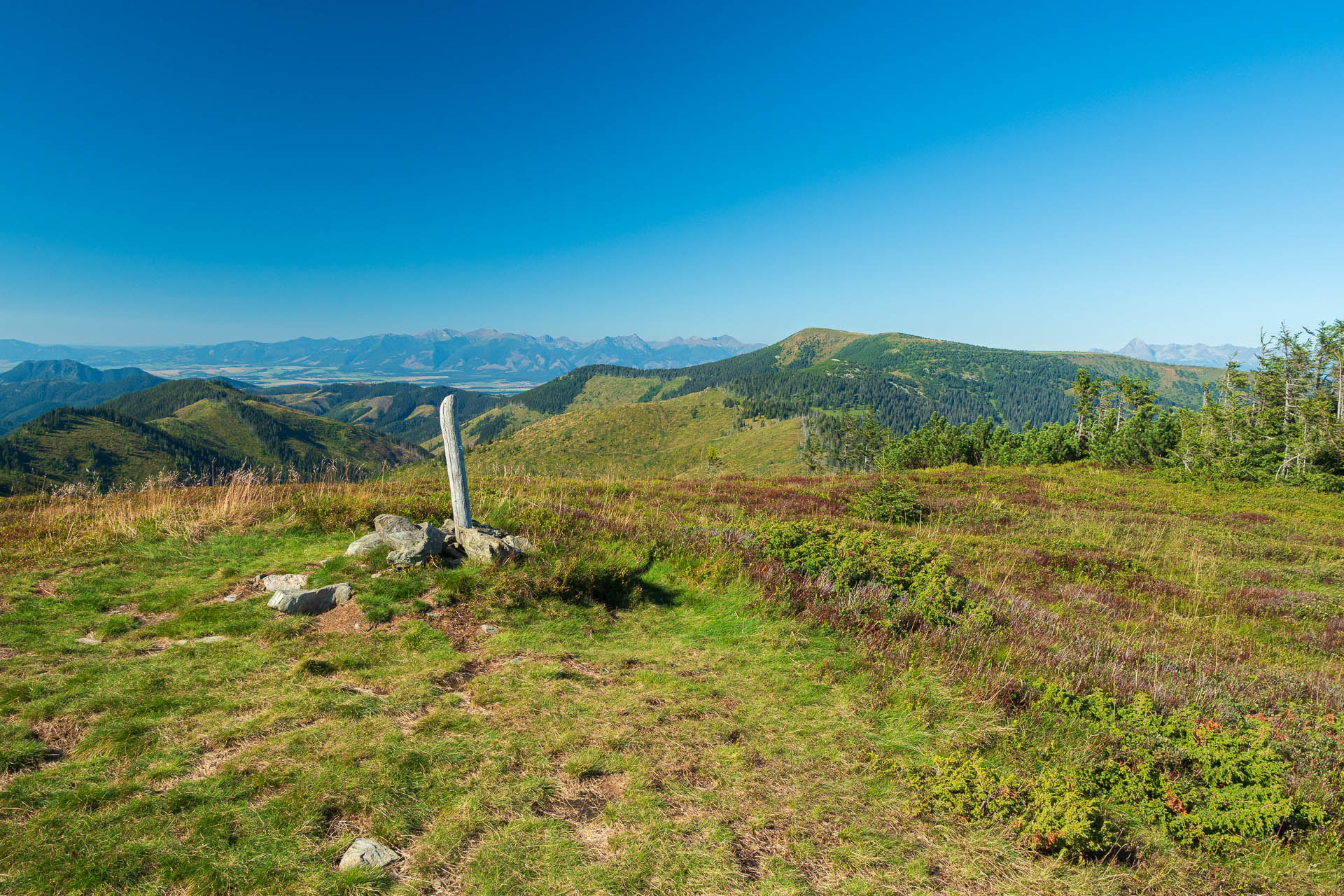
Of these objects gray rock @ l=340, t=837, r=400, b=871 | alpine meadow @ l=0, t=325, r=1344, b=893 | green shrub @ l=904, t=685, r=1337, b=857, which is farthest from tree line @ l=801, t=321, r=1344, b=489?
gray rock @ l=340, t=837, r=400, b=871

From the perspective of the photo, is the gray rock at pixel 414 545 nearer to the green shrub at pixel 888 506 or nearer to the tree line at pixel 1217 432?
the green shrub at pixel 888 506

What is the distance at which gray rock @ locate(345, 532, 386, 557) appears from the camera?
989 centimetres

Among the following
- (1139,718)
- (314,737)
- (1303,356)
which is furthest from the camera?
(1303,356)

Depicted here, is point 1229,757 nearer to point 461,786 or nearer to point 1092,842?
point 1092,842

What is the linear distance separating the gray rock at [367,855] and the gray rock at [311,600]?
18.0 ft

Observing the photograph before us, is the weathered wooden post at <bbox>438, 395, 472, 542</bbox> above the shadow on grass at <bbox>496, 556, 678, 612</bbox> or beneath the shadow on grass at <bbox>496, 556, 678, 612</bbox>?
above

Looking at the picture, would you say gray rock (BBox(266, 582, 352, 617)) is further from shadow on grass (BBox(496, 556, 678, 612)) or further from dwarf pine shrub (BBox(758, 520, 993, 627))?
dwarf pine shrub (BBox(758, 520, 993, 627))

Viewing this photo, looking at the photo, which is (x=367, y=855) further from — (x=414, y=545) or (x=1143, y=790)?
(x=1143, y=790)

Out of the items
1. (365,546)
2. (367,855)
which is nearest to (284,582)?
(365,546)

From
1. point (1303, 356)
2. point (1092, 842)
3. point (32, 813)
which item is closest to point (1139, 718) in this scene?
point (1092, 842)

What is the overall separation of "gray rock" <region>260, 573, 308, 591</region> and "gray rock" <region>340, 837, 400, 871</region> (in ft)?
20.7

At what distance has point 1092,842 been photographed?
426cm

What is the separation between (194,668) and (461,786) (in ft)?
15.5

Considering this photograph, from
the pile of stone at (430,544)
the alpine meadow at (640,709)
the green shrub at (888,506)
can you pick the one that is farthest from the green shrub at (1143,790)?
the green shrub at (888,506)
